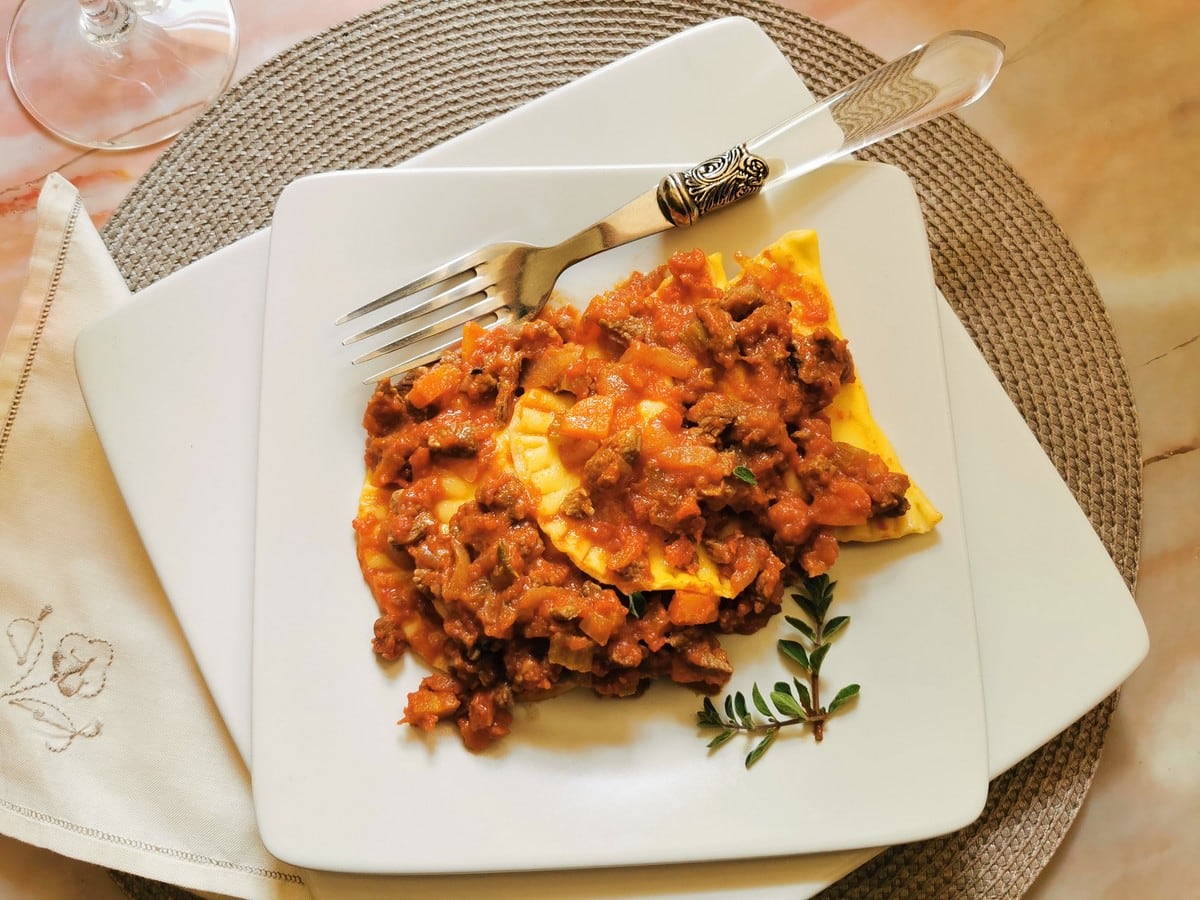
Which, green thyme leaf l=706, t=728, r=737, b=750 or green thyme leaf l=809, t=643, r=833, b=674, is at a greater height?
green thyme leaf l=809, t=643, r=833, b=674

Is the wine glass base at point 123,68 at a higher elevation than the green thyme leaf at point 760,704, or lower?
higher

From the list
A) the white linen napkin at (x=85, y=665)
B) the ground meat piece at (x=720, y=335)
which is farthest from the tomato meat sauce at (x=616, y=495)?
the white linen napkin at (x=85, y=665)

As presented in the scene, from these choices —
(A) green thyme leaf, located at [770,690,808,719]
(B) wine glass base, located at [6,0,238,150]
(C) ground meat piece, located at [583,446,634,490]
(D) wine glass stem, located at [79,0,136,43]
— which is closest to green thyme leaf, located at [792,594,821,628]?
(A) green thyme leaf, located at [770,690,808,719]

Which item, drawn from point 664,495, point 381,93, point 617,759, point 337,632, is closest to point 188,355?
point 337,632

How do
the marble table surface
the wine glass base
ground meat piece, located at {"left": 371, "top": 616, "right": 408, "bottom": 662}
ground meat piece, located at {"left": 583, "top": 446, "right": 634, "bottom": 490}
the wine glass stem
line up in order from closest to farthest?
1. ground meat piece, located at {"left": 583, "top": 446, "right": 634, "bottom": 490}
2. ground meat piece, located at {"left": 371, "top": 616, "right": 408, "bottom": 662}
3. the marble table surface
4. the wine glass stem
5. the wine glass base

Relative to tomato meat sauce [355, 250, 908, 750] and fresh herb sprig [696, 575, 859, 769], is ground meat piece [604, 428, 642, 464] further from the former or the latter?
fresh herb sprig [696, 575, 859, 769]

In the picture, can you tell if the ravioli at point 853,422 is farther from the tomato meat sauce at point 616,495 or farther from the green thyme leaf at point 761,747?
the green thyme leaf at point 761,747

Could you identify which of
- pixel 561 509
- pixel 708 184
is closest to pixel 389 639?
pixel 561 509
